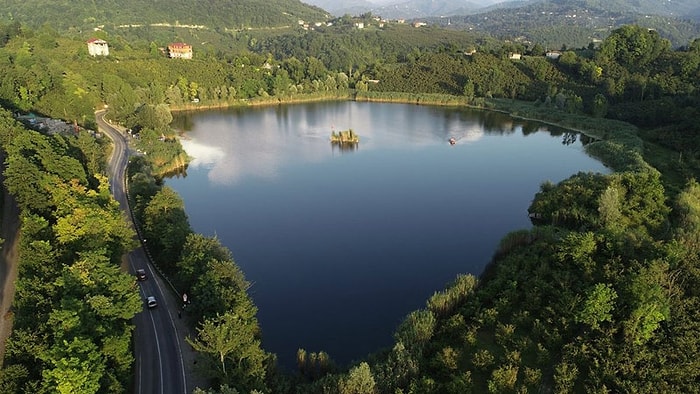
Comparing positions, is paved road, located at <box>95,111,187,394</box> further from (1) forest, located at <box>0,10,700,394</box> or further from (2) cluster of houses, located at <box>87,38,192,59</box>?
(2) cluster of houses, located at <box>87,38,192,59</box>

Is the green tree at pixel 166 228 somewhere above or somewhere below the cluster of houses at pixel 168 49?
below

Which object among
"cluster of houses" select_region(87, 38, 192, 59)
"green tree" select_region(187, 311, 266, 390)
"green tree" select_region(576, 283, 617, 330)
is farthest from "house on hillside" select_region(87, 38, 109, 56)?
"green tree" select_region(576, 283, 617, 330)

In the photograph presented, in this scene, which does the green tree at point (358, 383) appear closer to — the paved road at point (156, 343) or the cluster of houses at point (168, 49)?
the paved road at point (156, 343)

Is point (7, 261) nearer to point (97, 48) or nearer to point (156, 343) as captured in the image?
point (156, 343)

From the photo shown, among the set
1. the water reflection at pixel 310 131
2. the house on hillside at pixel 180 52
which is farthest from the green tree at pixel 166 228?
the house on hillside at pixel 180 52

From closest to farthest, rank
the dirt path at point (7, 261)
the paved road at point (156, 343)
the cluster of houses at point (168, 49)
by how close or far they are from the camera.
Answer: the paved road at point (156, 343), the dirt path at point (7, 261), the cluster of houses at point (168, 49)
